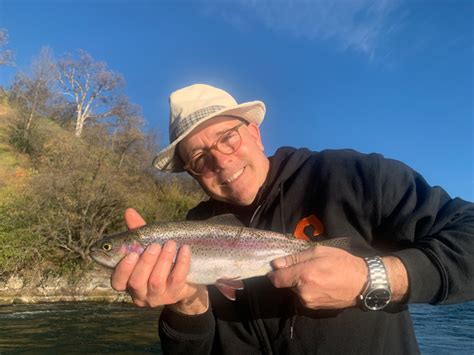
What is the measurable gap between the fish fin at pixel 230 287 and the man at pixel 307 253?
0.33ft

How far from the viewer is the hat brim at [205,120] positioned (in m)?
3.46

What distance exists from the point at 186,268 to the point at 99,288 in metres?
19.6

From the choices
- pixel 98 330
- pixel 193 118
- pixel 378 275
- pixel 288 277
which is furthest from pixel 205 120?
pixel 98 330

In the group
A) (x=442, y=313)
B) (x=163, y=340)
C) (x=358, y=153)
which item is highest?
(x=358, y=153)

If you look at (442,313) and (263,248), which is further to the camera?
(442,313)

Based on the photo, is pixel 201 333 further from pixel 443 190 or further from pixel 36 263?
pixel 36 263

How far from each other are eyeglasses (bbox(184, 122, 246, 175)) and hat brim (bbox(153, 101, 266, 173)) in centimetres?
16

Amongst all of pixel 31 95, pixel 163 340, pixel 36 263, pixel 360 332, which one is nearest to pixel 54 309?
pixel 36 263

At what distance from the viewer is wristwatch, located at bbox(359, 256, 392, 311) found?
2.25 meters

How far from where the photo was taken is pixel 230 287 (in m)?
3.04

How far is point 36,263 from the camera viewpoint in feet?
71.1

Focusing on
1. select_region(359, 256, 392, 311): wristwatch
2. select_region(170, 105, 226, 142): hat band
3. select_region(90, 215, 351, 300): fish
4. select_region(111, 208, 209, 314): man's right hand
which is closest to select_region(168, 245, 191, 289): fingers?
select_region(111, 208, 209, 314): man's right hand

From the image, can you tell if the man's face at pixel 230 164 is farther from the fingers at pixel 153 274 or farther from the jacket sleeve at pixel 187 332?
the jacket sleeve at pixel 187 332

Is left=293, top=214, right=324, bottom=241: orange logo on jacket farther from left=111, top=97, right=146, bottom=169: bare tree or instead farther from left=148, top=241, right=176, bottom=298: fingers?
left=111, top=97, right=146, bottom=169: bare tree
